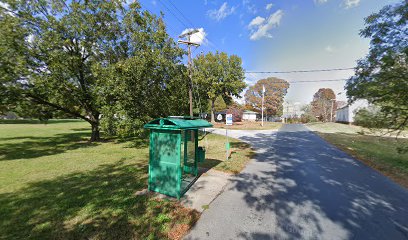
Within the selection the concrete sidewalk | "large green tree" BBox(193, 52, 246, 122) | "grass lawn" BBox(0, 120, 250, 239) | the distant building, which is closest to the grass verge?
"grass lawn" BBox(0, 120, 250, 239)

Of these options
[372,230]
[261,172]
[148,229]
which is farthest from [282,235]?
[261,172]

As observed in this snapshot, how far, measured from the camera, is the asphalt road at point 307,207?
329cm

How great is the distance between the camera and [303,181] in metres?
5.86

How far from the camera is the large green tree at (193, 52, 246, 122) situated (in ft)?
116

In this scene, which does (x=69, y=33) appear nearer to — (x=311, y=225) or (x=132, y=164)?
(x=132, y=164)

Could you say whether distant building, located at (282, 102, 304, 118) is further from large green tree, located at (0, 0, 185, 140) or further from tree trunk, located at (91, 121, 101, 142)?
tree trunk, located at (91, 121, 101, 142)

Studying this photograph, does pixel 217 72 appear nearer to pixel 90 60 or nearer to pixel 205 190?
pixel 90 60

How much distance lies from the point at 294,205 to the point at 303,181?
1.93 m

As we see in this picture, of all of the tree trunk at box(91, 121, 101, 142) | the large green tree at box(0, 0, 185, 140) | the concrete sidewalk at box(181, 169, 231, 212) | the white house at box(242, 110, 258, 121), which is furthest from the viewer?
the white house at box(242, 110, 258, 121)

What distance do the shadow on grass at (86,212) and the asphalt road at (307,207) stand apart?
0.96m

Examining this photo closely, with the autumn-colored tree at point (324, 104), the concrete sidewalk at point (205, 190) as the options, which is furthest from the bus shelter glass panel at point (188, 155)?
the autumn-colored tree at point (324, 104)

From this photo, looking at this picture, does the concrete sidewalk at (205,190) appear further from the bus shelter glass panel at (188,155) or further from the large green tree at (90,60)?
the large green tree at (90,60)

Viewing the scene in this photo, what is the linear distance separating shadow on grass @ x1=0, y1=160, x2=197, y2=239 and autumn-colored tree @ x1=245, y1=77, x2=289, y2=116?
184 ft

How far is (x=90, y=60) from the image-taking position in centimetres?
1288
